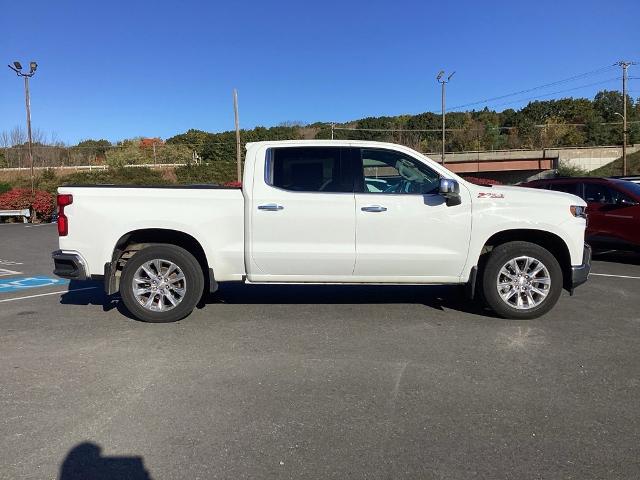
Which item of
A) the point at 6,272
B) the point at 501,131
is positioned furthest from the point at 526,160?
the point at 6,272

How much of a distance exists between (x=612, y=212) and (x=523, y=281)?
534 centimetres

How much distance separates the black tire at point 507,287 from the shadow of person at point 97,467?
4.15 metres

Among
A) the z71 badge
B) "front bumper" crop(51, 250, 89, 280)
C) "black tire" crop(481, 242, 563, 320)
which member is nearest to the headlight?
"black tire" crop(481, 242, 563, 320)

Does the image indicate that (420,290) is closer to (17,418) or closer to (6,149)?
(17,418)

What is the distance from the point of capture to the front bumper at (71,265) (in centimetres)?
581

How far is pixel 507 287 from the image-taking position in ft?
19.4

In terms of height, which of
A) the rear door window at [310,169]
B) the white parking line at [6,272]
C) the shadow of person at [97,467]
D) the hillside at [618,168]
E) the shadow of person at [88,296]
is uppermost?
the hillside at [618,168]

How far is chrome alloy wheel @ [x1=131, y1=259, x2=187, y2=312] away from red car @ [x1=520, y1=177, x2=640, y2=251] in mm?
8223

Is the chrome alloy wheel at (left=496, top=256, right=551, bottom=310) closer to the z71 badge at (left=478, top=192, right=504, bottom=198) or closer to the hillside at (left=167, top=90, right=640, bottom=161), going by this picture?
the z71 badge at (left=478, top=192, right=504, bottom=198)

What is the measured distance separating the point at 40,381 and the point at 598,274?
27.9ft

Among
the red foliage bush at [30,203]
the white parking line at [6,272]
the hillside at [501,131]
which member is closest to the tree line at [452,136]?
the hillside at [501,131]

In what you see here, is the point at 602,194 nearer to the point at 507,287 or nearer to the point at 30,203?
the point at 507,287

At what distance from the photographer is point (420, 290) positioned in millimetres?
7637

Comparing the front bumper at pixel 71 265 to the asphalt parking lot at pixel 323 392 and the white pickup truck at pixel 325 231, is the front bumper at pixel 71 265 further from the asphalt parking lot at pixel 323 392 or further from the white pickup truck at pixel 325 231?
the asphalt parking lot at pixel 323 392
